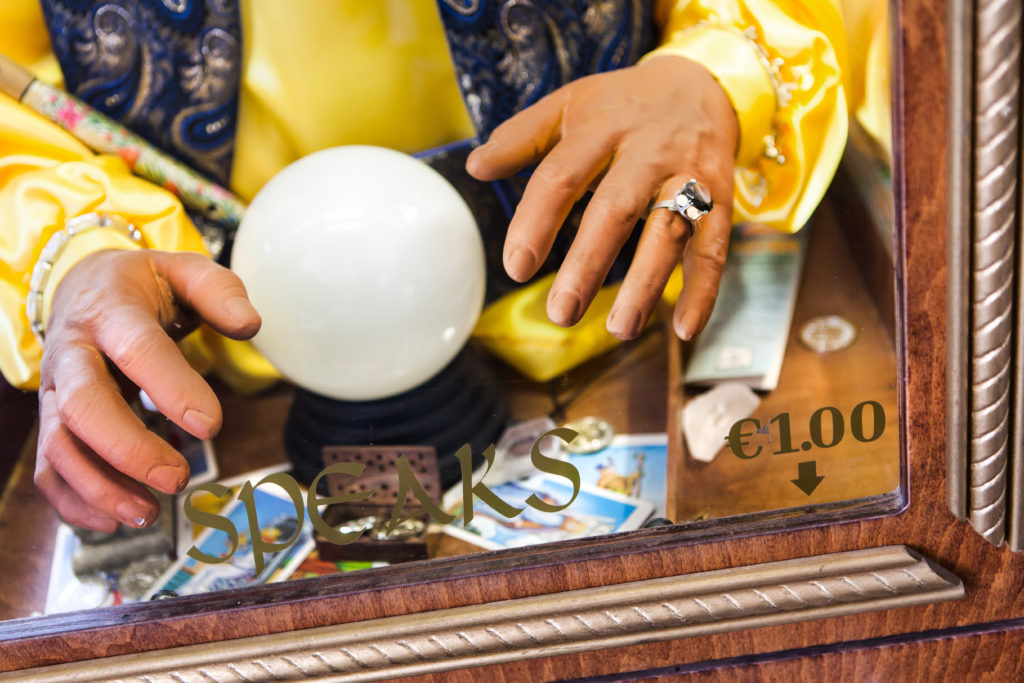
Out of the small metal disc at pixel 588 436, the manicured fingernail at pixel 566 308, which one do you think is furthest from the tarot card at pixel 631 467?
the manicured fingernail at pixel 566 308

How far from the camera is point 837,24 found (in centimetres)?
55

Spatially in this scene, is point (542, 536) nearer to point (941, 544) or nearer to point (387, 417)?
point (387, 417)

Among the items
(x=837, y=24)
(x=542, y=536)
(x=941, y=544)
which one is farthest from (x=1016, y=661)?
(x=837, y=24)

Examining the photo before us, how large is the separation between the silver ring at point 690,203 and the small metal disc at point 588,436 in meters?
0.16

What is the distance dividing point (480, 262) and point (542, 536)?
21 centimetres

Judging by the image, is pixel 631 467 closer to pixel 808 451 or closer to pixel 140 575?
pixel 808 451

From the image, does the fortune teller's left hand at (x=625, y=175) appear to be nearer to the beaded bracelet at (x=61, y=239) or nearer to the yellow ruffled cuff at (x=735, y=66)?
the yellow ruffled cuff at (x=735, y=66)

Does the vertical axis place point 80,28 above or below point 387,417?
above

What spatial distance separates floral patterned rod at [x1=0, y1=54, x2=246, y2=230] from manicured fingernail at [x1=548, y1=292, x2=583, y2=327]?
0.22m

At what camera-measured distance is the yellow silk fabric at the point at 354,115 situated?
56 centimetres

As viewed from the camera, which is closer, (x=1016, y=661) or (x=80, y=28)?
(x=80, y=28)

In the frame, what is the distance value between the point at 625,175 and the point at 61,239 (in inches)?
15.3

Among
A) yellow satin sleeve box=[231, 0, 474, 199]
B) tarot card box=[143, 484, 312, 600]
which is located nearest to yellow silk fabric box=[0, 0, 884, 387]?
yellow satin sleeve box=[231, 0, 474, 199]

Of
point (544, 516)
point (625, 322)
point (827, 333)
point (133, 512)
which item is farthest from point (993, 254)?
point (133, 512)
